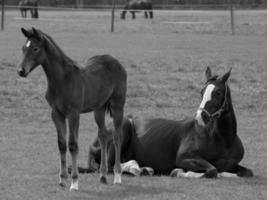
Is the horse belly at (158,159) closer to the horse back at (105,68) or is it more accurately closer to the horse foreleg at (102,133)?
the horse foreleg at (102,133)

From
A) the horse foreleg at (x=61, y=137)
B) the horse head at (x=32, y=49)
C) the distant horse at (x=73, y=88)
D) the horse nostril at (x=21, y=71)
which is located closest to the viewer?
the horse nostril at (x=21, y=71)

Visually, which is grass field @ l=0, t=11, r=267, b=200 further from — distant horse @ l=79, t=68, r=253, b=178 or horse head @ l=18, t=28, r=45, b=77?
horse head @ l=18, t=28, r=45, b=77

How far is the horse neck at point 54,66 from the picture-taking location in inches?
331

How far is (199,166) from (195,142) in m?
0.33

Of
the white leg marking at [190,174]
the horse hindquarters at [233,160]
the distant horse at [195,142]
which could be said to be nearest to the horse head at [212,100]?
the distant horse at [195,142]

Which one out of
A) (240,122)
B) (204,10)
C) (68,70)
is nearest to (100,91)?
(68,70)

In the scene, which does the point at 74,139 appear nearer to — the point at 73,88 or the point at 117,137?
the point at 73,88

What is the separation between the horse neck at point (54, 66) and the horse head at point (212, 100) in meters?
1.58

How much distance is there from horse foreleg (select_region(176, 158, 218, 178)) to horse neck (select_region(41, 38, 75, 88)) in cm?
198

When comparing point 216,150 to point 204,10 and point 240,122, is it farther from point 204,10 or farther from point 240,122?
point 204,10

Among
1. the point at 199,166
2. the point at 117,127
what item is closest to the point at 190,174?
the point at 199,166

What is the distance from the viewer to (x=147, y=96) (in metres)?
18.0

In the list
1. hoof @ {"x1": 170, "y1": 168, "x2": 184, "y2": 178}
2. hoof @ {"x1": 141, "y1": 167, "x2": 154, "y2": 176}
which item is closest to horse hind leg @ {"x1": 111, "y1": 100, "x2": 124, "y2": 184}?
hoof @ {"x1": 141, "y1": 167, "x2": 154, "y2": 176}

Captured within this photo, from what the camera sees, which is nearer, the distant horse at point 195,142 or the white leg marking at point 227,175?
the distant horse at point 195,142
